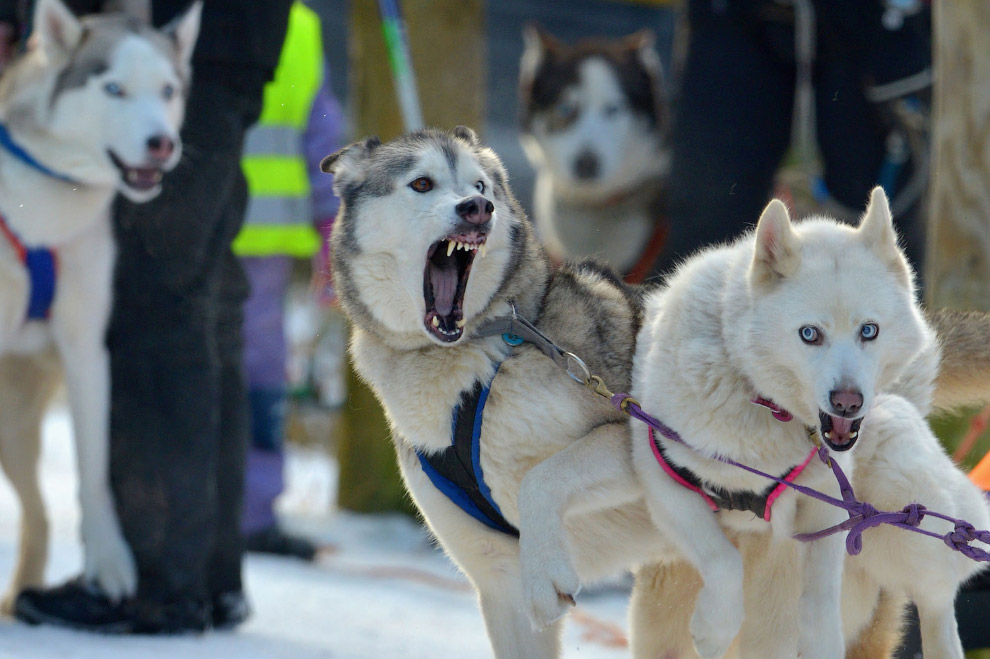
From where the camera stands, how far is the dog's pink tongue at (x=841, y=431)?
1837mm

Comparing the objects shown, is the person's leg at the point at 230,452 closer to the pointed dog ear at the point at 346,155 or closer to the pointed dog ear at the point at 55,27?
the pointed dog ear at the point at 55,27

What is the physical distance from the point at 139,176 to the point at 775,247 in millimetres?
1788

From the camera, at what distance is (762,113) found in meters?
4.30

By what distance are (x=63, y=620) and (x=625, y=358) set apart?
5.62 feet

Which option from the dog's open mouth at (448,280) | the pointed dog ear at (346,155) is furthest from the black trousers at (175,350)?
the dog's open mouth at (448,280)

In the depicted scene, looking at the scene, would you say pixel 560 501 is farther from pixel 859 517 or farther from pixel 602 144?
pixel 602 144

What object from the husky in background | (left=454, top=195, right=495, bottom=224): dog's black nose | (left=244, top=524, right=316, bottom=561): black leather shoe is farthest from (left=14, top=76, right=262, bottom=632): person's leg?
the husky in background

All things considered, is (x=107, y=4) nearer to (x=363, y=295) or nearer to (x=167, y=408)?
(x=167, y=408)

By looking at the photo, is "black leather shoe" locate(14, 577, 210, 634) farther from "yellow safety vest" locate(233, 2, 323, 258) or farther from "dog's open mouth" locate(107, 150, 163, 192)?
"yellow safety vest" locate(233, 2, 323, 258)

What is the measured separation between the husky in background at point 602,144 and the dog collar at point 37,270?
3.33 m

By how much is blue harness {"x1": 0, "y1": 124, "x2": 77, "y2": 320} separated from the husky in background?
Result: 131 inches

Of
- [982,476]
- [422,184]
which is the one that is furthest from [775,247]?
[982,476]

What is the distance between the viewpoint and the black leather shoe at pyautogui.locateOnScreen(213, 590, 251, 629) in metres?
3.36

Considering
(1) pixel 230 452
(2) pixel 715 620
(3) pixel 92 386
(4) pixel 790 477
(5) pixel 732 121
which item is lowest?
(1) pixel 230 452
